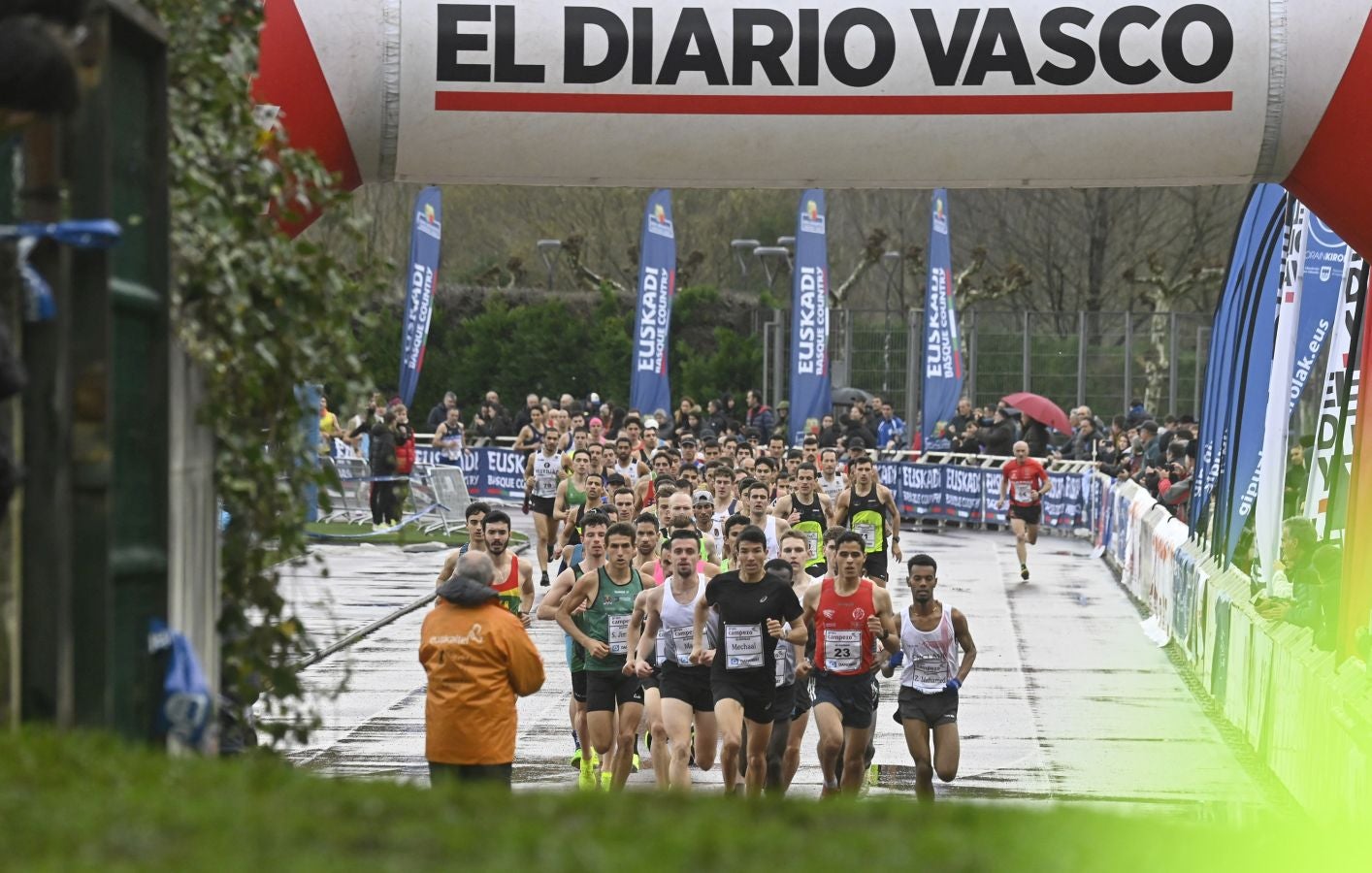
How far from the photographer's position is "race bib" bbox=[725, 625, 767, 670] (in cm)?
1142

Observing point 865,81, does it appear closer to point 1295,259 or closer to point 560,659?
point 1295,259

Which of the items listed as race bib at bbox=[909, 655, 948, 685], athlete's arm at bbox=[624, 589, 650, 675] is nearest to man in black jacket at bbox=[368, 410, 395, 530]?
athlete's arm at bbox=[624, 589, 650, 675]

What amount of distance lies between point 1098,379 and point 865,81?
38.9 m

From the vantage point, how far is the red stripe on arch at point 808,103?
8.30 m

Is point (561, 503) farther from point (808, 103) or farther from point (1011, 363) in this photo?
point (1011, 363)

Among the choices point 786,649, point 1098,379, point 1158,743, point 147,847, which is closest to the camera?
point 147,847

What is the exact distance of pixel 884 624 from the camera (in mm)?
11789

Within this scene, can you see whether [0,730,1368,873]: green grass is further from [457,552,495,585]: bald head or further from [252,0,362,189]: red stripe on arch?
[457,552,495,585]: bald head

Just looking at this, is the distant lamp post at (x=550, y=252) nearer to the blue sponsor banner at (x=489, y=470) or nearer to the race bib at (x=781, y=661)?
the blue sponsor banner at (x=489, y=470)

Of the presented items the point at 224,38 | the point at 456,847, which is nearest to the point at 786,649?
the point at 224,38

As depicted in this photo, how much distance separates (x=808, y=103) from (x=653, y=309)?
89.5 feet

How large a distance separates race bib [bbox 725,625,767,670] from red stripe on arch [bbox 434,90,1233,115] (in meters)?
3.89

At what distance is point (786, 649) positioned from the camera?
11.8 metres

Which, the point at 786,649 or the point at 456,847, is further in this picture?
the point at 786,649
